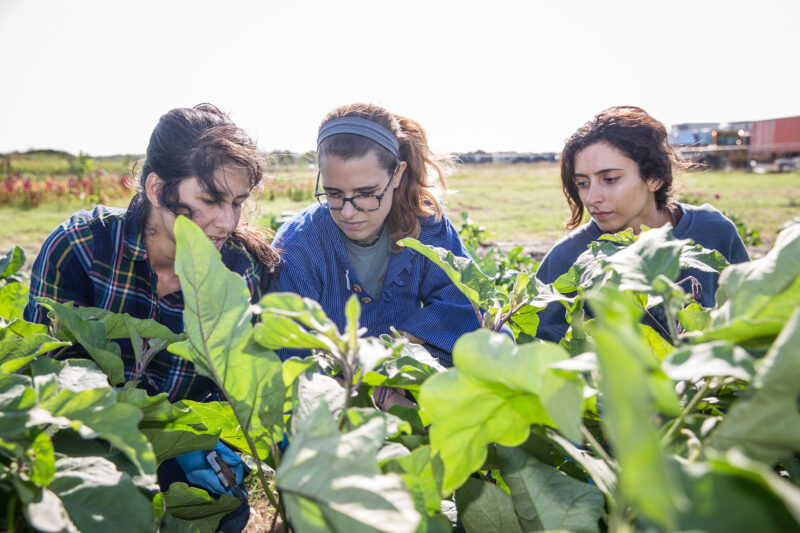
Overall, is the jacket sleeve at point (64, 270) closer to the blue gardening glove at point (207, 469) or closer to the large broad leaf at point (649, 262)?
the blue gardening glove at point (207, 469)

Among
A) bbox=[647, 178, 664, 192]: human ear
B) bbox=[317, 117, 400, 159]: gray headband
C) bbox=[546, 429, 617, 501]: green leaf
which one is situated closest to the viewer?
bbox=[546, 429, 617, 501]: green leaf

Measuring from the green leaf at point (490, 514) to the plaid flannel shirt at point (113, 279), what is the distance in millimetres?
1663

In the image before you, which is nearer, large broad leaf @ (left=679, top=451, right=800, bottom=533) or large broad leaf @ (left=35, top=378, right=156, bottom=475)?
large broad leaf @ (left=679, top=451, right=800, bottom=533)

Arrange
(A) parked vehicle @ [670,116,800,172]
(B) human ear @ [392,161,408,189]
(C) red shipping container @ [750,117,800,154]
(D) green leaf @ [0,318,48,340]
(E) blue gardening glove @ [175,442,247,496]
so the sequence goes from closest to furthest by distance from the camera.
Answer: (D) green leaf @ [0,318,48,340] < (E) blue gardening glove @ [175,442,247,496] < (B) human ear @ [392,161,408,189] < (A) parked vehicle @ [670,116,800,172] < (C) red shipping container @ [750,117,800,154]

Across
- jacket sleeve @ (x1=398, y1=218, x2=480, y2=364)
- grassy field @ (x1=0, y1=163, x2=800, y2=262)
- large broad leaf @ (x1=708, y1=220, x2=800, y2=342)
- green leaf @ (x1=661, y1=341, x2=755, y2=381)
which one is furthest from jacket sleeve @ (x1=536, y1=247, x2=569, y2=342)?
grassy field @ (x1=0, y1=163, x2=800, y2=262)

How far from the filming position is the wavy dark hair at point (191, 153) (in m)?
2.21

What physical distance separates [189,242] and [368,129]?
2.20 meters

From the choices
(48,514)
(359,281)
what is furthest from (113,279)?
(48,514)

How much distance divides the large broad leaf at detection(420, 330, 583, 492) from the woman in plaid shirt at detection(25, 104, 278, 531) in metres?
1.75

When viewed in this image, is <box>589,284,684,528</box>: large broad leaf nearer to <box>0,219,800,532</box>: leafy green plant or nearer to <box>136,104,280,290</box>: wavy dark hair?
<box>0,219,800,532</box>: leafy green plant

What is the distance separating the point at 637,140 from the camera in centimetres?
304

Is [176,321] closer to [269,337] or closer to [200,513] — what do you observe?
[200,513]

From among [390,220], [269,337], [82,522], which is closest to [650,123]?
[390,220]

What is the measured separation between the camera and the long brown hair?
8.84 feet
